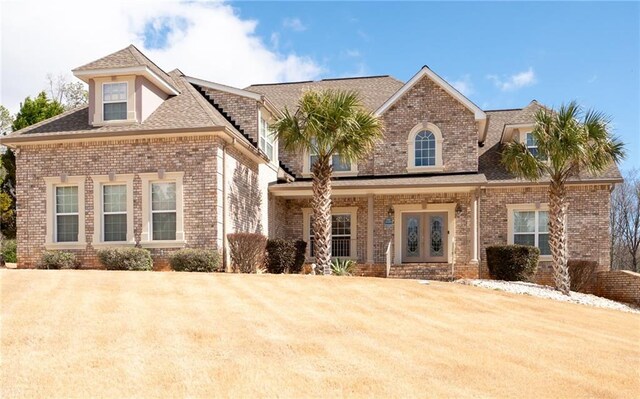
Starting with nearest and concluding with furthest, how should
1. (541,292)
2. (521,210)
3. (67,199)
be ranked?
(541,292), (67,199), (521,210)

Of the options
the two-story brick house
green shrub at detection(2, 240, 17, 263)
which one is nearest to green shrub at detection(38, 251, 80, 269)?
the two-story brick house

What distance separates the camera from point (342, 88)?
28828 mm

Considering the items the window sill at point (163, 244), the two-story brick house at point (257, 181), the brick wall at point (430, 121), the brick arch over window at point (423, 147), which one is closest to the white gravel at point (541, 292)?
→ the two-story brick house at point (257, 181)

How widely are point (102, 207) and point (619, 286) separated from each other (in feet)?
59.5

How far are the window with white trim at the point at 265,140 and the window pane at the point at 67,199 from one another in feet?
22.0

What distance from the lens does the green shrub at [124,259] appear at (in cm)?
1705

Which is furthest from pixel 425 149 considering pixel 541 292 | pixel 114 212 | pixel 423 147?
pixel 114 212

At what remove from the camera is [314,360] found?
863cm

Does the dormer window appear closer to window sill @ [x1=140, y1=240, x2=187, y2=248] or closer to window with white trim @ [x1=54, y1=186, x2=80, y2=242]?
window with white trim @ [x1=54, y1=186, x2=80, y2=242]

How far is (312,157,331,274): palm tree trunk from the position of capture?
18.5 m

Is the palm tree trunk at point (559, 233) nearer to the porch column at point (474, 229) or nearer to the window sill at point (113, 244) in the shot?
the porch column at point (474, 229)

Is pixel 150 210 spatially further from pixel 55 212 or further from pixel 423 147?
pixel 423 147

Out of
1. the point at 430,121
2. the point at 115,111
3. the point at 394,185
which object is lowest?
the point at 394,185

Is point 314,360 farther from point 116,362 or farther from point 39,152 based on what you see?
point 39,152
